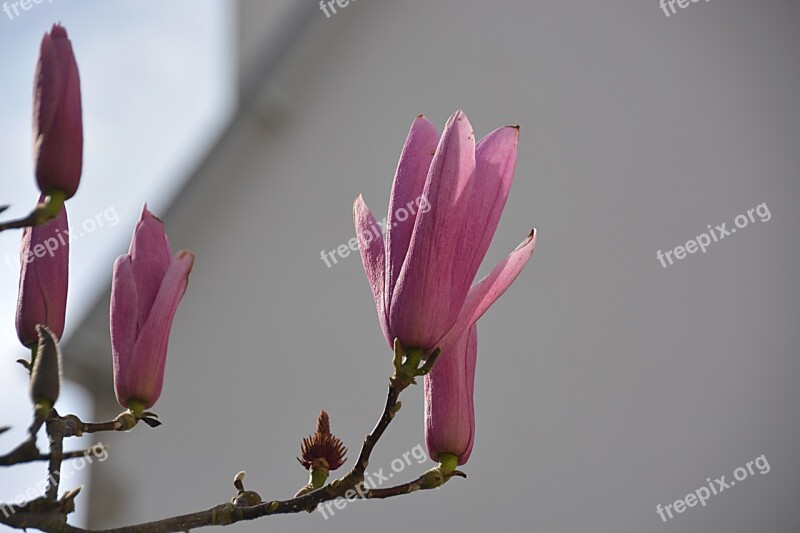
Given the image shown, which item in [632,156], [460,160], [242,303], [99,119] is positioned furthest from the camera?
[242,303]

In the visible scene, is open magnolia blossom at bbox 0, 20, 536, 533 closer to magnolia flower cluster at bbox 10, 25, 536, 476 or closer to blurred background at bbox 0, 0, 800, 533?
magnolia flower cluster at bbox 10, 25, 536, 476

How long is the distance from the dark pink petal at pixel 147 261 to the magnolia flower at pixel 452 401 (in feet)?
0.51

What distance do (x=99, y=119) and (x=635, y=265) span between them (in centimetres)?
169

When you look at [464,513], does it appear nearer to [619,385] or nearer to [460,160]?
[619,385]

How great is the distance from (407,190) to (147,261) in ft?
0.48

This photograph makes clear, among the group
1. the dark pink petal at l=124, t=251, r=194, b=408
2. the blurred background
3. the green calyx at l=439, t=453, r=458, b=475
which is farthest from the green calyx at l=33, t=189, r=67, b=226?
the blurred background

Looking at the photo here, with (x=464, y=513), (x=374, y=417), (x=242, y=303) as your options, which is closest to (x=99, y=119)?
(x=242, y=303)

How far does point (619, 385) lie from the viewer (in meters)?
1.85

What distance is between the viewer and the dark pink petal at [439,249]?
1.32 ft

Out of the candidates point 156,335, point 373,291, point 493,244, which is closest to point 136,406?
point 156,335

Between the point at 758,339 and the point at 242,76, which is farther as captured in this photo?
the point at 242,76

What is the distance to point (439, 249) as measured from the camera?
400 mm

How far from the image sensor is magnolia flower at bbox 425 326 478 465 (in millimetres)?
452

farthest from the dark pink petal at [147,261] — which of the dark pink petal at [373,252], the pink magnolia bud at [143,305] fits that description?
the dark pink petal at [373,252]
